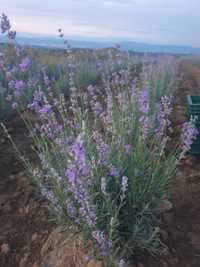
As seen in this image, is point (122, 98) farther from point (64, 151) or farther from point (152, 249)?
point (152, 249)

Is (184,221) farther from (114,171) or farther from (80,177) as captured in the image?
(80,177)

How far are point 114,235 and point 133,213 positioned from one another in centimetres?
30

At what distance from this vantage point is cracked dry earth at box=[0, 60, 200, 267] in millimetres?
3250

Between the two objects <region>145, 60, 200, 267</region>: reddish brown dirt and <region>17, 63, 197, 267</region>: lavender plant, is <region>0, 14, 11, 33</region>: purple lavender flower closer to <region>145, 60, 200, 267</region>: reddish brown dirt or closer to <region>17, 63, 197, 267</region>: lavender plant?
<region>17, 63, 197, 267</region>: lavender plant

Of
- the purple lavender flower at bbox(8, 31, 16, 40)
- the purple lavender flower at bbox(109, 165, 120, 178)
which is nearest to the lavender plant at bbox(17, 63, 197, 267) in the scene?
the purple lavender flower at bbox(109, 165, 120, 178)

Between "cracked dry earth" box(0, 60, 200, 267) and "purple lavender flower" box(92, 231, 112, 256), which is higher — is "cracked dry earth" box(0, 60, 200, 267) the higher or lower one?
the lower one

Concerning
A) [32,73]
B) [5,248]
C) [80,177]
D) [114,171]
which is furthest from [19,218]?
[32,73]

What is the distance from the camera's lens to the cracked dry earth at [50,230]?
3250mm

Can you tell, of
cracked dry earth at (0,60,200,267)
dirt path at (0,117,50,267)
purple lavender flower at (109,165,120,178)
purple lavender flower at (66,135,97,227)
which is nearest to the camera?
purple lavender flower at (66,135,97,227)

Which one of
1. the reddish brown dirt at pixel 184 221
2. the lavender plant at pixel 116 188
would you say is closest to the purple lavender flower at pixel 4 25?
the lavender plant at pixel 116 188

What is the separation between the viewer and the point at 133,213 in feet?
10.4

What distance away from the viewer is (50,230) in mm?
3555

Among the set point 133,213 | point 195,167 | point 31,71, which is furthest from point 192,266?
point 31,71

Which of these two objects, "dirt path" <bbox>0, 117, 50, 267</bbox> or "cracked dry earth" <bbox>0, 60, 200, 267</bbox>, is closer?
"cracked dry earth" <bbox>0, 60, 200, 267</bbox>
